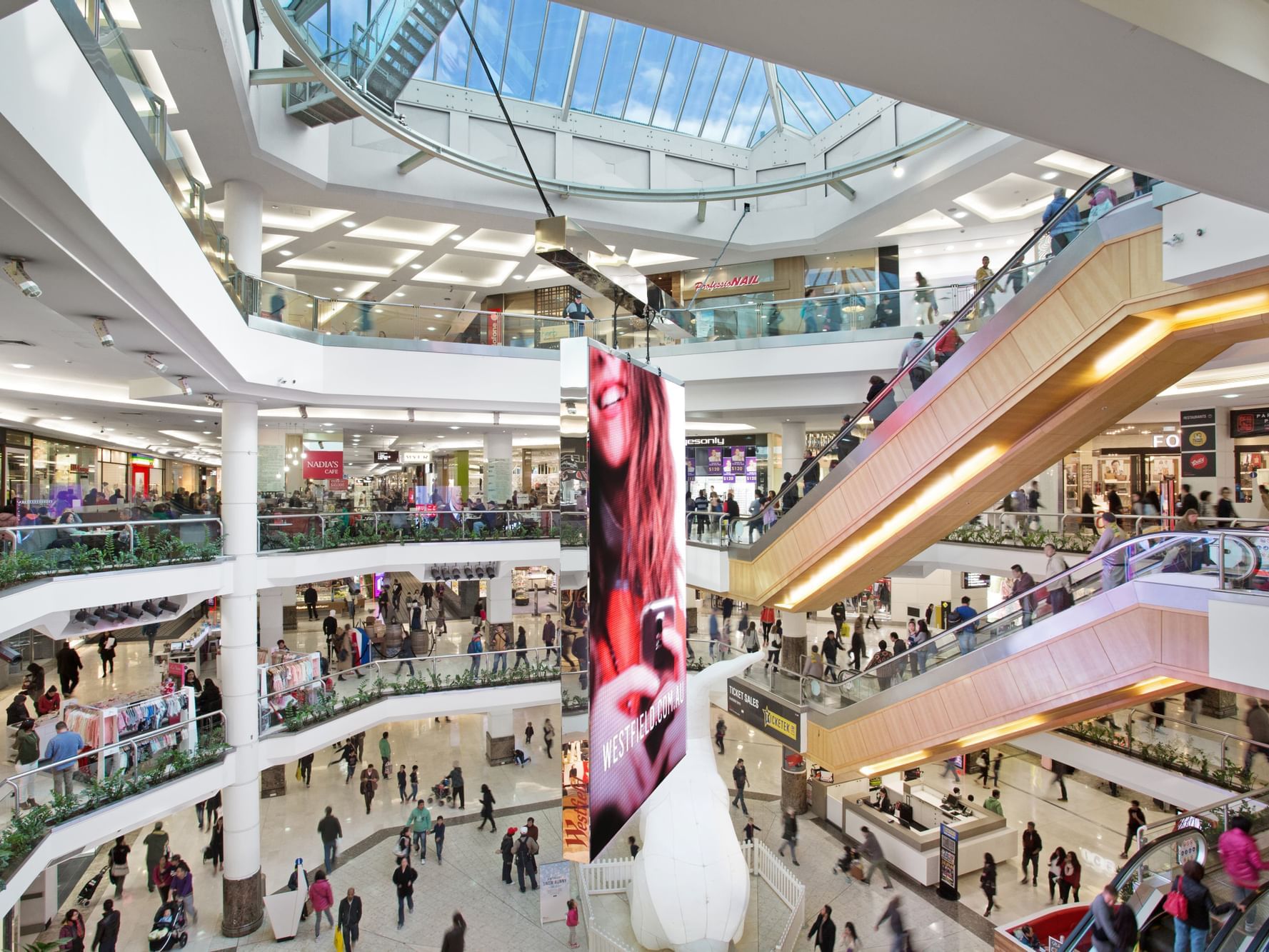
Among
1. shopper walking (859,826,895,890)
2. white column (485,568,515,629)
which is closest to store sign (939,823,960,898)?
shopper walking (859,826,895,890)

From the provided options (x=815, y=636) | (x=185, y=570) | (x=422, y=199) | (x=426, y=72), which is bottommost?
(x=815, y=636)

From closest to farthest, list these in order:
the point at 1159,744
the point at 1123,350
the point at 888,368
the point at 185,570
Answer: the point at 1123,350
the point at 185,570
the point at 1159,744
the point at 888,368

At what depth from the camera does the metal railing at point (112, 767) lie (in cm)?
846

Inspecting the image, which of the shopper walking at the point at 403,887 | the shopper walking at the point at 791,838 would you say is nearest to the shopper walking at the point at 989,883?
the shopper walking at the point at 791,838

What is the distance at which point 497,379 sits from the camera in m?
14.2

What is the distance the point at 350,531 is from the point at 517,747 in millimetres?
7770

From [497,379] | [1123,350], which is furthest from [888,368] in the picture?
[497,379]

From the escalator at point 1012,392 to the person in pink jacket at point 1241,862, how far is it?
4.39 meters

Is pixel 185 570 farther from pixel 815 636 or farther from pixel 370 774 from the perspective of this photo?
pixel 815 636

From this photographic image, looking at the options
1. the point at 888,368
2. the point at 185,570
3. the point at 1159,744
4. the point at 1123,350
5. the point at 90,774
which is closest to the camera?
the point at 1123,350

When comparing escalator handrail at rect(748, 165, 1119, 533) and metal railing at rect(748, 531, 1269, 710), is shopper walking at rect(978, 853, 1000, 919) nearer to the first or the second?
metal railing at rect(748, 531, 1269, 710)

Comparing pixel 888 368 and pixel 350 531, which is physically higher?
pixel 888 368

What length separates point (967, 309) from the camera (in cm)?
944

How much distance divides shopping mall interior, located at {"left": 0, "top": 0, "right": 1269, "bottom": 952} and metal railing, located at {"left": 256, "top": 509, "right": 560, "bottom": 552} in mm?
113
